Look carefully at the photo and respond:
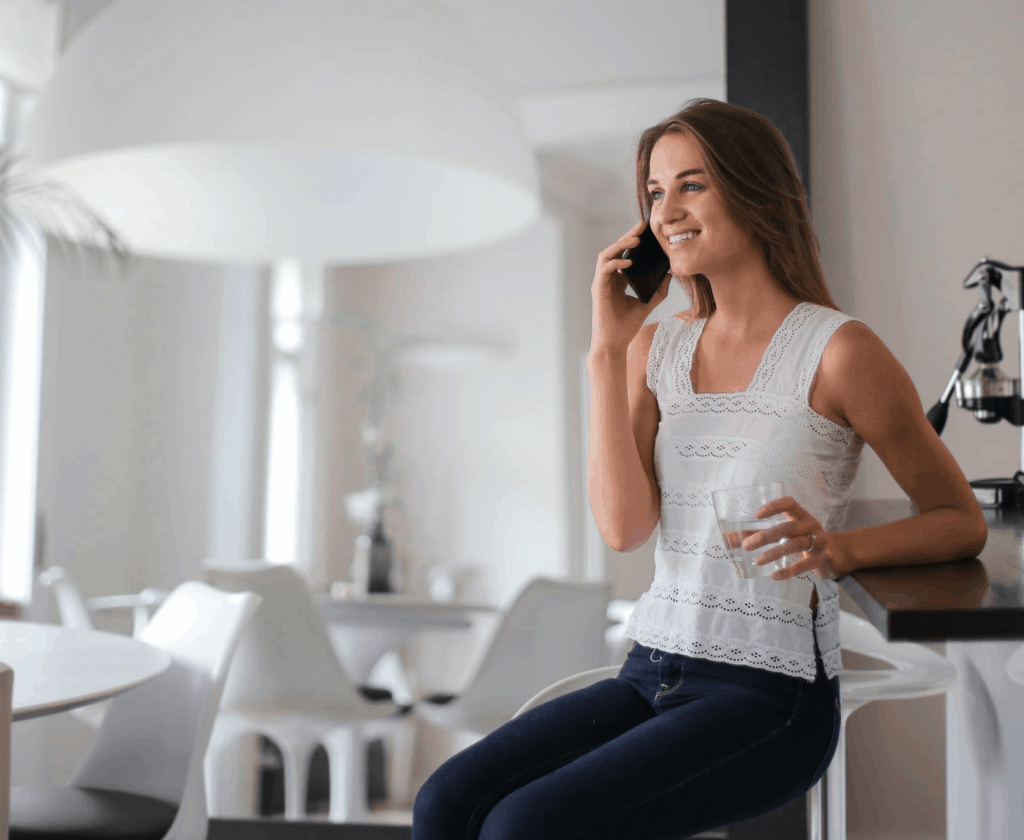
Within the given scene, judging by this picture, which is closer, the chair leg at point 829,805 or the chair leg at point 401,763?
the chair leg at point 829,805

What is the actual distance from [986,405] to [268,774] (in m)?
3.05

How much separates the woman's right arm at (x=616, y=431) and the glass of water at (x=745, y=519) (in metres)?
0.22

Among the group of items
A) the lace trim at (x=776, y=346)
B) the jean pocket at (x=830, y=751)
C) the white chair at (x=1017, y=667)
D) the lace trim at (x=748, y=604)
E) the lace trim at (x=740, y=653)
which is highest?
the lace trim at (x=776, y=346)

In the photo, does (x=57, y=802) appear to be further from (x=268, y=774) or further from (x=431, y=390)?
(x=431, y=390)

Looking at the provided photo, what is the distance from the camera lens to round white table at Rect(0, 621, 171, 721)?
125 cm

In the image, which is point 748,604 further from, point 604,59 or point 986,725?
point 604,59

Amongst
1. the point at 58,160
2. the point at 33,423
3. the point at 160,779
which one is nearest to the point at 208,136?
the point at 58,160

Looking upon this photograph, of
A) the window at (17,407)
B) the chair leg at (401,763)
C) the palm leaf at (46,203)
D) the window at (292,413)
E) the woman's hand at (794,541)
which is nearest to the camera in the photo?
the woman's hand at (794,541)

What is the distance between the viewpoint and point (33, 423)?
3377mm

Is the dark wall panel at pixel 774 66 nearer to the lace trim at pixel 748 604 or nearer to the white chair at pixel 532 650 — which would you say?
the white chair at pixel 532 650

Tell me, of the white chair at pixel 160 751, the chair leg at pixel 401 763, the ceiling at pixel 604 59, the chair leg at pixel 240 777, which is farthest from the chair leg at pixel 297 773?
the ceiling at pixel 604 59

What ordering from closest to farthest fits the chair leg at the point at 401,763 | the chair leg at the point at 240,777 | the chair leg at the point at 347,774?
1. the chair leg at the point at 347,774
2. the chair leg at the point at 240,777
3. the chair leg at the point at 401,763

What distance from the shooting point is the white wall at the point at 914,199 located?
85.5 inches

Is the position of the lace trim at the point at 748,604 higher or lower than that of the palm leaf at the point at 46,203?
lower
